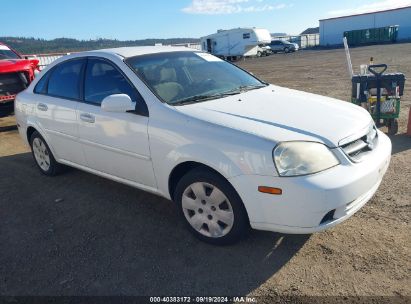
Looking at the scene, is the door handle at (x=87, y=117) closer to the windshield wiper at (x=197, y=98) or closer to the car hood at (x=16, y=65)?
the windshield wiper at (x=197, y=98)

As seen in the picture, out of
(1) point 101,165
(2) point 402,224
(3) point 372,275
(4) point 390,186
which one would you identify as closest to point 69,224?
(1) point 101,165

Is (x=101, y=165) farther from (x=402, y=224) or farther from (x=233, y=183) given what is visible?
(x=402, y=224)

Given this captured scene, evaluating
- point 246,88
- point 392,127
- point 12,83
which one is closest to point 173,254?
point 246,88

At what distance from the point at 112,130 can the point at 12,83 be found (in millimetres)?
6830

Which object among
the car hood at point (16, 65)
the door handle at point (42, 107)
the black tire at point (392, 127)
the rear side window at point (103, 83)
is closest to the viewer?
the rear side window at point (103, 83)

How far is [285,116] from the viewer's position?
3.08 metres

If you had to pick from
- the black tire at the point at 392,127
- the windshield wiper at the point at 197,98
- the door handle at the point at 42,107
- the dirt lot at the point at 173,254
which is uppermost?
the windshield wiper at the point at 197,98

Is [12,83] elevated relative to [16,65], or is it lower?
lower

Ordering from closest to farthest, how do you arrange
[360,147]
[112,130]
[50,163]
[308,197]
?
[308,197]
[360,147]
[112,130]
[50,163]

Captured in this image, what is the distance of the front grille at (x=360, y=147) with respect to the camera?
2874mm

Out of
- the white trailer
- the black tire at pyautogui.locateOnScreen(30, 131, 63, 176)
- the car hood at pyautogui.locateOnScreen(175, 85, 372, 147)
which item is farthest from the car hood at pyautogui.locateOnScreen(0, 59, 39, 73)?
the white trailer

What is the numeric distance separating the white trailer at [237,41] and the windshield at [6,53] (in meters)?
27.0

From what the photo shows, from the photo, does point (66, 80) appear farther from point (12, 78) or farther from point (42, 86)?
point (12, 78)

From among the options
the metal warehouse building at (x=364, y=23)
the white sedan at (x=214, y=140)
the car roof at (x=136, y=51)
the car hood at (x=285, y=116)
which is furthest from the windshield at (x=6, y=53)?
the metal warehouse building at (x=364, y=23)
